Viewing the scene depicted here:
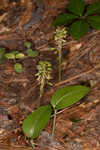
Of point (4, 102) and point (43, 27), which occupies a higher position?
point (43, 27)

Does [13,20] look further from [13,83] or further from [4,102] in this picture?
[4,102]

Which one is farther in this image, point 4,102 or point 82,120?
point 4,102

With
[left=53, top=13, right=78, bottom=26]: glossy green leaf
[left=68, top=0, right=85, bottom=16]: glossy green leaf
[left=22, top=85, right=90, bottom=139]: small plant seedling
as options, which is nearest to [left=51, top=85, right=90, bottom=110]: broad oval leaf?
[left=22, top=85, right=90, bottom=139]: small plant seedling

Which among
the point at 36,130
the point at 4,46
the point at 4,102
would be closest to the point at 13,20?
the point at 4,46

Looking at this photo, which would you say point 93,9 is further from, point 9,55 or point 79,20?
point 9,55

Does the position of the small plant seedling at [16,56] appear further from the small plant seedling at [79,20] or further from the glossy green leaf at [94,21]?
the glossy green leaf at [94,21]
